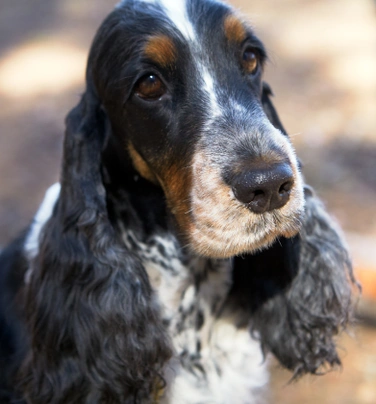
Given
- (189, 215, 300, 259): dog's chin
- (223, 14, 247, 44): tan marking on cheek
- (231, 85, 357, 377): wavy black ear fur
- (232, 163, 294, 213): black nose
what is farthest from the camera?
(231, 85, 357, 377): wavy black ear fur

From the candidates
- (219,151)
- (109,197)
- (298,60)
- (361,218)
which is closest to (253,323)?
(109,197)

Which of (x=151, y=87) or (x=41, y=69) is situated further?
(x=41, y=69)

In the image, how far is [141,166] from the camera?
9.64 ft

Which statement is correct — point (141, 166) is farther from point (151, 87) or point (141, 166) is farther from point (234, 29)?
point (234, 29)

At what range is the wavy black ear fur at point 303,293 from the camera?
3.20 metres

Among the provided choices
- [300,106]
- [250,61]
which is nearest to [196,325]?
[250,61]

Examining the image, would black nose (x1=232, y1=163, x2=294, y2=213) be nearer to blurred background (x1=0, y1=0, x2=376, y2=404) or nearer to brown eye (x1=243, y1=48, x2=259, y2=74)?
brown eye (x1=243, y1=48, x2=259, y2=74)

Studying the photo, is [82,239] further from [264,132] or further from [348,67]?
[348,67]

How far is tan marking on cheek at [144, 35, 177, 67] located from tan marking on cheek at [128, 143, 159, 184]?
1.37 ft

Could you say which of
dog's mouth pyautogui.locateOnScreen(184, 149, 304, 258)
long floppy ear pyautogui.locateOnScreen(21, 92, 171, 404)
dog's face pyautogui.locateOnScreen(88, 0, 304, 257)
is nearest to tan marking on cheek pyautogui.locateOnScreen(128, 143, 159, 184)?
dog's face pyautogui.locateOnScreen(88, 0, 304, 257)

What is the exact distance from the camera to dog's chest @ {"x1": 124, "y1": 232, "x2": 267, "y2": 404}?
310 centimetres

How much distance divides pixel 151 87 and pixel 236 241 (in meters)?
0.72

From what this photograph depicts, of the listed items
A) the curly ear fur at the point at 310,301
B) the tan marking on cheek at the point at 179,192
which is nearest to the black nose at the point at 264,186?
the tan marking on cheek at the point at 179,192

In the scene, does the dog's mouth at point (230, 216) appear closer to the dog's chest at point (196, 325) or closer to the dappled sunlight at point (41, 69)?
the dog's chest at point (196, 325)
